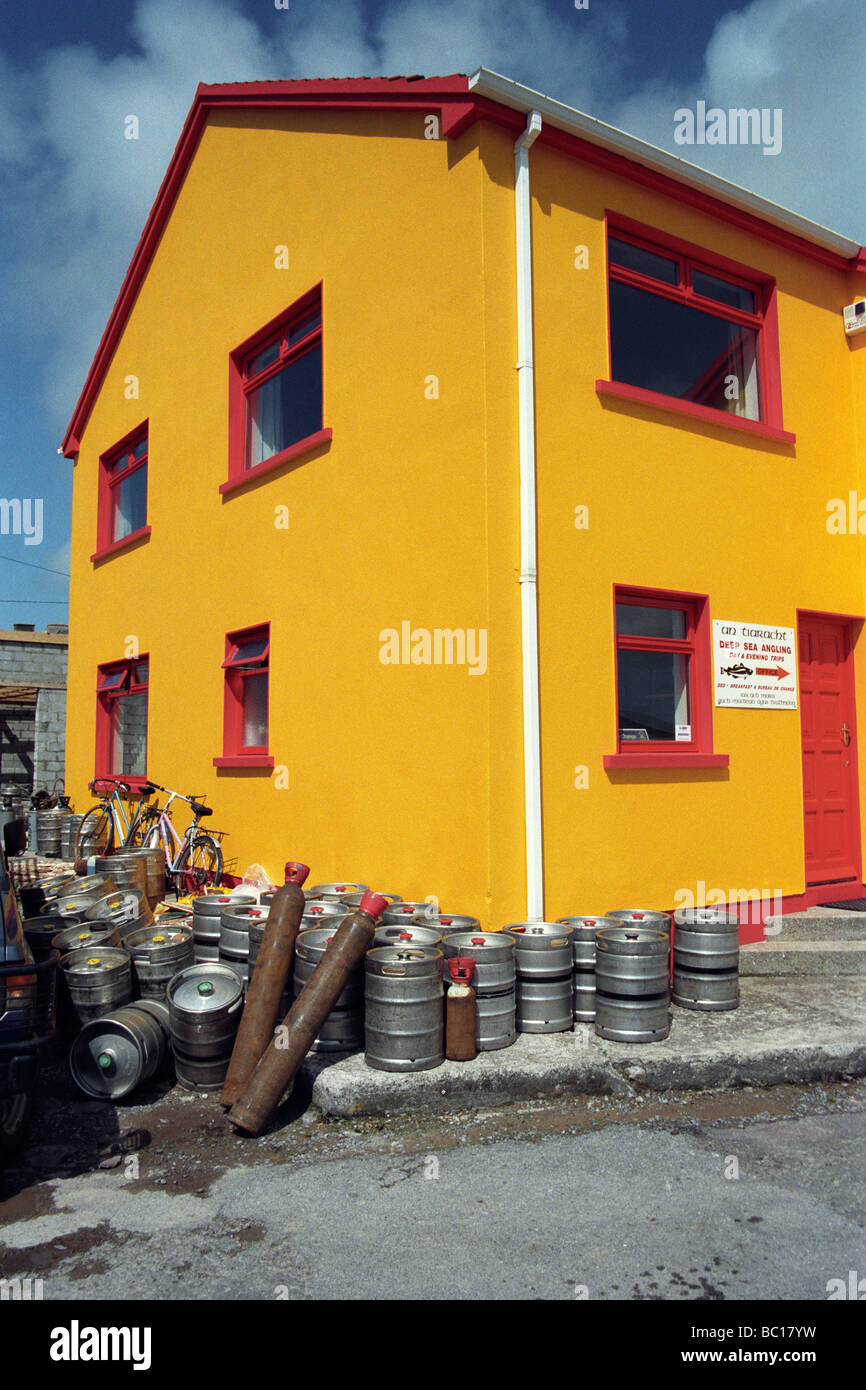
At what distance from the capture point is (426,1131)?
4.46 m

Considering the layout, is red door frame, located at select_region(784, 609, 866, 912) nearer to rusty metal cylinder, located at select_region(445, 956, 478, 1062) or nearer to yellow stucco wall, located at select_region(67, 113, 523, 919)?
yellow stucco wall, located at select_region(67, 113, 523, 919)

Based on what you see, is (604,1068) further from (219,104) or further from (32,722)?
(32,722)

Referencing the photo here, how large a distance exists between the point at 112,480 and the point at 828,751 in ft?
34.2

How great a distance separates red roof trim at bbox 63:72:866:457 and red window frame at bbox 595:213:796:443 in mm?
368

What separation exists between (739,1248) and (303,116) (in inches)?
370

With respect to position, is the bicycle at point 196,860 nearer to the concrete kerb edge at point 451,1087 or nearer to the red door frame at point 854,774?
the concrete kerb edge at point 451,1087

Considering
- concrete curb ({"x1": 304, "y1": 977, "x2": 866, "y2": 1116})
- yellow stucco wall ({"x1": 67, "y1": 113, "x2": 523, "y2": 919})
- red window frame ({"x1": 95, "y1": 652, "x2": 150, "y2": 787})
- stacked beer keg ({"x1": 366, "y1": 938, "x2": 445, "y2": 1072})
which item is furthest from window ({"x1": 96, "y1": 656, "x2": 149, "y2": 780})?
concrete curb ({"x1": 304, "y1": 977, "x2": 866, "y2": 1116})

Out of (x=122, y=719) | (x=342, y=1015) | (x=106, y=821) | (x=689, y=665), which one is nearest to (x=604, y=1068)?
(x=342, y=1015)

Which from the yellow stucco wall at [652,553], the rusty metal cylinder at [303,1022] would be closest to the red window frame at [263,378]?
the yellow stucco wall at [652,553]

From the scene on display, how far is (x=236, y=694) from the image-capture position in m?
9.39

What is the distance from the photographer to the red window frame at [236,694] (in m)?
8.98

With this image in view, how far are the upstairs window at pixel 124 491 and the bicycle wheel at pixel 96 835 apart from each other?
369 centimetres

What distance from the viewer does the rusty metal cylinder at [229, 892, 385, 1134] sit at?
4410mm
